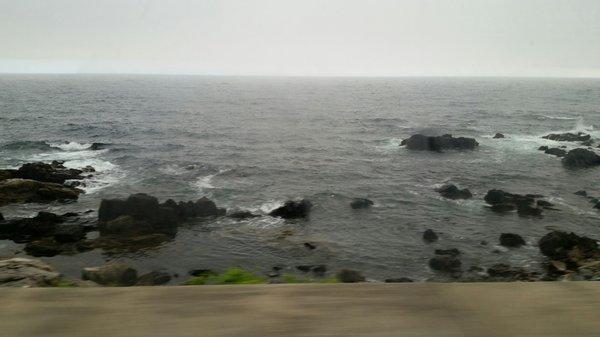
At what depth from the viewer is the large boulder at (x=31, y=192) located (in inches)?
785

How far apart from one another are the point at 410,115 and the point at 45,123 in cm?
5350

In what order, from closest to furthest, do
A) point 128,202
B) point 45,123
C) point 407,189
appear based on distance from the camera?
point 128,202, point 407,189, point 45,123

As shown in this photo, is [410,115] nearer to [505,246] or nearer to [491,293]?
[505,246]

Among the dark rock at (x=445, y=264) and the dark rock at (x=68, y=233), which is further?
the dark rock at (x=68, y=233)

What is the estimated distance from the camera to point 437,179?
1030 inches

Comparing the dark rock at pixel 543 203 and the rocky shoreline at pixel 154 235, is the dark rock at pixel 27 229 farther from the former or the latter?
the dark rock at pixel 543 203

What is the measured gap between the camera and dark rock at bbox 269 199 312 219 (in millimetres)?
18828

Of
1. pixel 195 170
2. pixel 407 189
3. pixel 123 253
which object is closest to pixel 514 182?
pixel 407 189

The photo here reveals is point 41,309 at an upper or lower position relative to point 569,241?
upper

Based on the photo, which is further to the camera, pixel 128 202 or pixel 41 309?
pixel 128 202

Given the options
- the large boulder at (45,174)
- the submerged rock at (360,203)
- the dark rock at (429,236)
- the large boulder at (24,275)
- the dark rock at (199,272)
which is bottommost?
the dark rock at (199,272)

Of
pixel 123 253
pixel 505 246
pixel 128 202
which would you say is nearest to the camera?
pixel 123 253

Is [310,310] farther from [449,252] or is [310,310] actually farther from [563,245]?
[563,245]

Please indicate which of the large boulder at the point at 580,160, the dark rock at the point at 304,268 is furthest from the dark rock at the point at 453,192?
the large boulder at the point at 580,160
